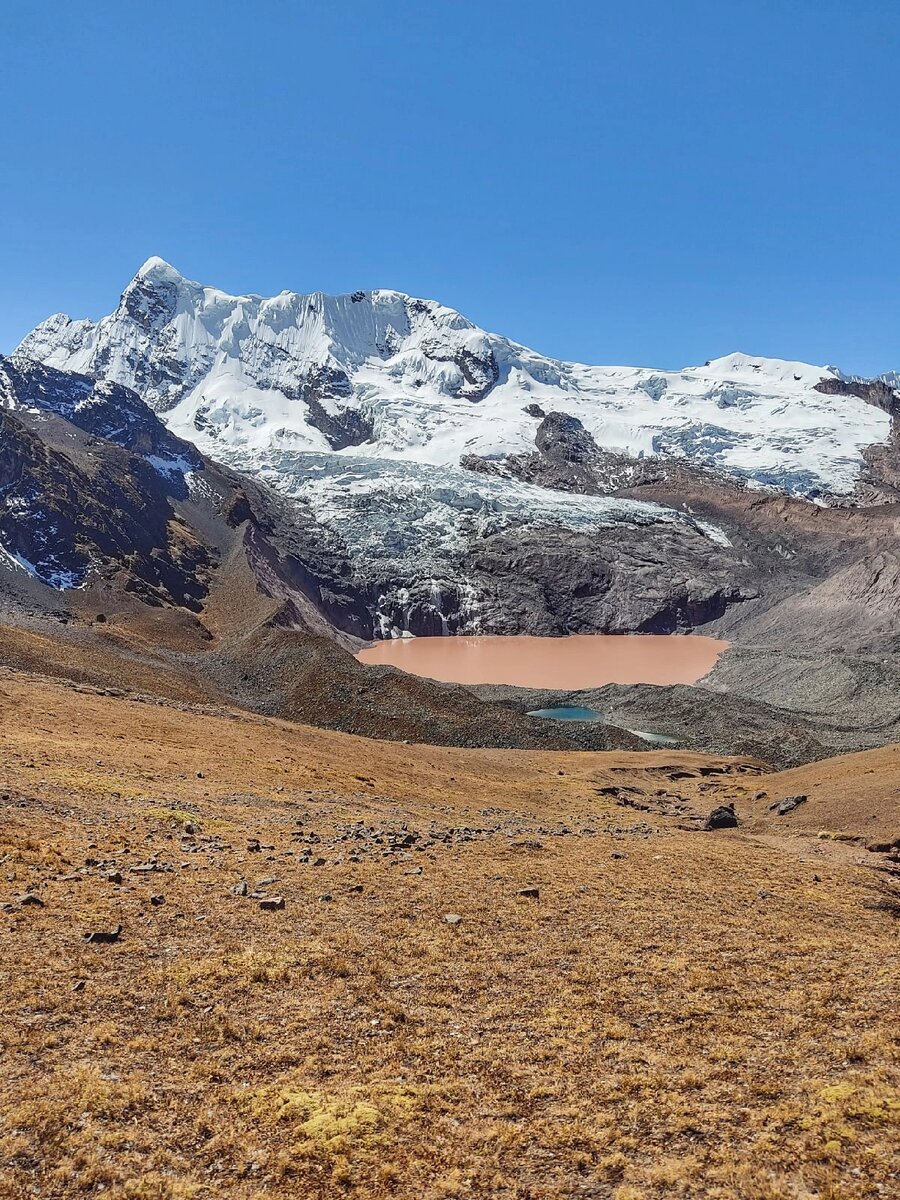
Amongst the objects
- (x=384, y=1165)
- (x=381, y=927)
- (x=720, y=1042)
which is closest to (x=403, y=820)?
(x=381, y=927)

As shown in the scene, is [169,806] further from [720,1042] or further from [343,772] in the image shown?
[720,1042]

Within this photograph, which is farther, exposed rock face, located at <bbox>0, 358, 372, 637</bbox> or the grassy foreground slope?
exposed rock face, located at <bbox>0, 358, 372, 637</bbox>

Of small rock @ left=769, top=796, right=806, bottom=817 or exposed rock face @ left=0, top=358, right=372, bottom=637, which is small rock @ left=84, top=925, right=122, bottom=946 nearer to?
small rock @ left=769, top=796, right=806, bottom=817

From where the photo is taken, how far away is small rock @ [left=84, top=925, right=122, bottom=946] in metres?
12.7

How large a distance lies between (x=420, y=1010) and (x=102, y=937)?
560cm

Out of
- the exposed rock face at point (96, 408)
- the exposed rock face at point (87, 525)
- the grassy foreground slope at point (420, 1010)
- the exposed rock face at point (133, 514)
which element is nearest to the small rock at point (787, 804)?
the grassy foreground slope at point (420, 1010)

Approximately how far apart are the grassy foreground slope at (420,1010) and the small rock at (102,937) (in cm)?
6

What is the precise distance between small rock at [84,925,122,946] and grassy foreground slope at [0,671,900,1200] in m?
0.06

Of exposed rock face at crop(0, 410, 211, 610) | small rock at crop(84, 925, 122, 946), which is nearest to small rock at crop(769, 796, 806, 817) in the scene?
small rock at crop(84, 925, 122, 946)

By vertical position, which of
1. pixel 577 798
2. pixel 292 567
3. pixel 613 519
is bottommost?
pixel 577 798

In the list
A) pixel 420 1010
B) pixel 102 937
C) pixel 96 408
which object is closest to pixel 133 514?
pixel 96 408

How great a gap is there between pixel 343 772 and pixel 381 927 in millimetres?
19561

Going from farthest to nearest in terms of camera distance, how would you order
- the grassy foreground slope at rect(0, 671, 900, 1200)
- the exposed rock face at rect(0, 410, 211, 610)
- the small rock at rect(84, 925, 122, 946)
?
the exposed rock face at rect(0, 410, 211, 610), the small rock at rect(84, 925, 122, 946), the grassy foreground slope at rect(0, 671, 900, 1200)

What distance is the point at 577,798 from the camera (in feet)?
123
